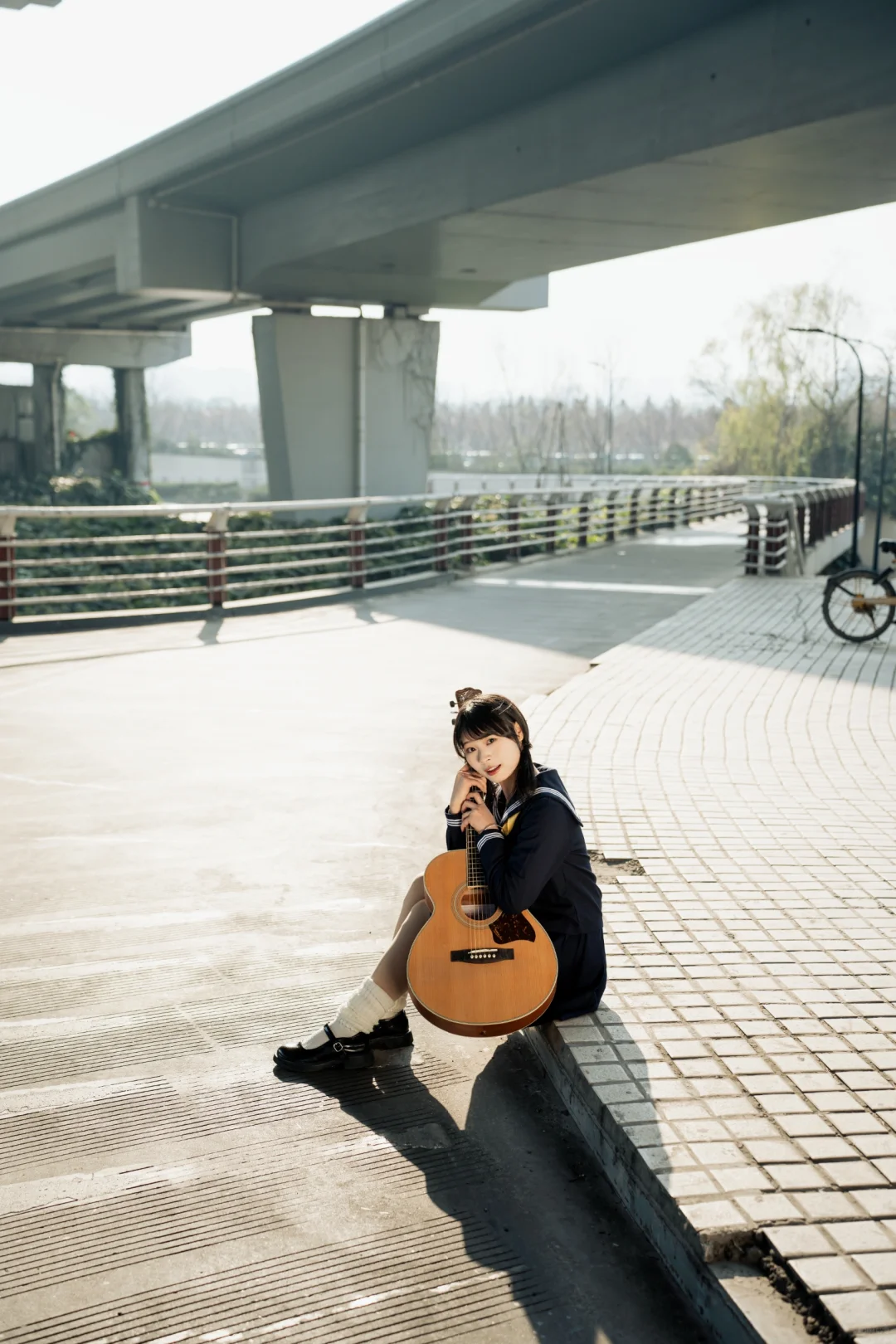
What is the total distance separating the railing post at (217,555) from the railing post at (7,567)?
2244 millimetres

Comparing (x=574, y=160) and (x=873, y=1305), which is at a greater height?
(x=574, y=160)

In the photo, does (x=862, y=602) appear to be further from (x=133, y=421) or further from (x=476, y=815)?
(x=133, y=421)

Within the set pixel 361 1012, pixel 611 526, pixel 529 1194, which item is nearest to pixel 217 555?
pixel 361 1012

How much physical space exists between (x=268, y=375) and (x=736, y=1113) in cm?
2472

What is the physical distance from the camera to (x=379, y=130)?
17906 millimetres

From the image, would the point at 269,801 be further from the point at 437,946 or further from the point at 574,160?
the point at 574,160

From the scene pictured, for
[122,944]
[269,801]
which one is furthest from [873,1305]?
[269,801]

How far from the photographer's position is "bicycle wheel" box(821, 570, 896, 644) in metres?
13.1

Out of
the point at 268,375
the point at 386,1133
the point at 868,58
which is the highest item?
the point at 868,58

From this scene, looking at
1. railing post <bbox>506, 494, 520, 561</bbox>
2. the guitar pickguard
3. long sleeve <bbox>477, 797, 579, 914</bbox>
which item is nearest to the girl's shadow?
the guitar pickguard

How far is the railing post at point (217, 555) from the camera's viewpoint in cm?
1469

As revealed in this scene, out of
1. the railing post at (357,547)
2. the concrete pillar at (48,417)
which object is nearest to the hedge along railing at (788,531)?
the railing post at (357,547)

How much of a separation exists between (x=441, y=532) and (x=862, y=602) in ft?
25.0

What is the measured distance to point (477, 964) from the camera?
12.4ft
